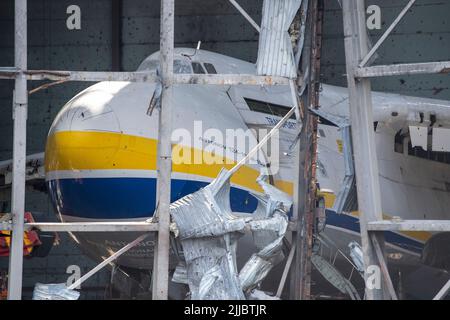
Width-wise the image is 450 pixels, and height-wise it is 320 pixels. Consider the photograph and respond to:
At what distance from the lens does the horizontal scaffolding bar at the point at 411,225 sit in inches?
372

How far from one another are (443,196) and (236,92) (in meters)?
3.90

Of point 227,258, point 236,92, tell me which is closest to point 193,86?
point 236,92

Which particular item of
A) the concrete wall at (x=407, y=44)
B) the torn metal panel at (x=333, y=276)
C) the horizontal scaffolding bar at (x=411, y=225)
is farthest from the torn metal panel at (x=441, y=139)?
the horizontal scaffolding bar at (x=411, y=225)

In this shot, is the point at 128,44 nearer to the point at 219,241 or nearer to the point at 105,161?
the point at 105,161

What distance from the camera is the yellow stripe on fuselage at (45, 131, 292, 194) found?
10953 mm

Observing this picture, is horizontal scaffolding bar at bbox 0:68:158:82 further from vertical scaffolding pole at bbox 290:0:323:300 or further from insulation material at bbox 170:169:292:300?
vertical scaffolding pole at bbox 290:0:323:300

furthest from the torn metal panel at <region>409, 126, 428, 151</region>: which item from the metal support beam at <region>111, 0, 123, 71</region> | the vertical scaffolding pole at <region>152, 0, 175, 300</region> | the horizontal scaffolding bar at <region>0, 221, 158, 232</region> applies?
the metal support beam at <region>111, 0, 123, 71</region>

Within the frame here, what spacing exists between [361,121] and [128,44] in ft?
27.8

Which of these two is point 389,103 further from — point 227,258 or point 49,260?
point 49,260

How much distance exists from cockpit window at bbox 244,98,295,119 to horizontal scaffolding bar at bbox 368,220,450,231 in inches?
117

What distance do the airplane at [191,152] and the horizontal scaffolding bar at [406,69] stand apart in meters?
0.75

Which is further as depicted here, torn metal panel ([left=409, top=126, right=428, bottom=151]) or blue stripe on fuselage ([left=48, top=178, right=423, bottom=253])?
torn metal panel ([left=409, top=126, right=428, bottom=151])

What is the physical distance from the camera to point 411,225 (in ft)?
31.5

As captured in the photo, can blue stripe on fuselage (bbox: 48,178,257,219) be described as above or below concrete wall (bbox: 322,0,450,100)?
below
